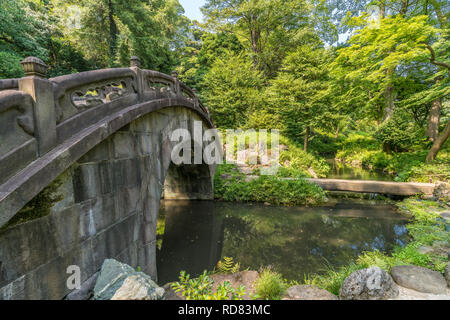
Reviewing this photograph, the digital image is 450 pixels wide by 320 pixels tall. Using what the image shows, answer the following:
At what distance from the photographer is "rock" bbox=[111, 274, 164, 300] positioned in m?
2.30

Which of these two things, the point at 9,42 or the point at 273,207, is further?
the point at 9,42

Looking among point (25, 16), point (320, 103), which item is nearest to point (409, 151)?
point (320, 103)

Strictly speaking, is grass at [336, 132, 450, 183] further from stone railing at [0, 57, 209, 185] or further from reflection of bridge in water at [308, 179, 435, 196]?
stone railing at [0, 57, 209, 185]

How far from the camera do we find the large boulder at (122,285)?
2.32m

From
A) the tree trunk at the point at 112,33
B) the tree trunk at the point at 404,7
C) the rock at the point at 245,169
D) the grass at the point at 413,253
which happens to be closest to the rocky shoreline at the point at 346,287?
the grass at the point at 413,253

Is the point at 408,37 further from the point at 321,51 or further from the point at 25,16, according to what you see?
the point at 25,16

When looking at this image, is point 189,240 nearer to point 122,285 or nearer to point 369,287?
point 122,285

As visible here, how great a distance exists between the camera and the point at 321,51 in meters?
14.7

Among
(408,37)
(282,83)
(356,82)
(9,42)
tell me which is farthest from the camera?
(282,83)

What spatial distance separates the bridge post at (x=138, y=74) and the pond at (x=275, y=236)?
4708mm

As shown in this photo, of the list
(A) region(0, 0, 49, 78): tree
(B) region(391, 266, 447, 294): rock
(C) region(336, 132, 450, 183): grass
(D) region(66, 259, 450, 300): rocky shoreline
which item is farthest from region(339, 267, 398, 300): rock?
(A) region(0, 0, 49, 78): tree

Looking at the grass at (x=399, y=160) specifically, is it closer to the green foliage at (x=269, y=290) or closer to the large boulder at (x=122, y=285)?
the green foliage at (x=269, y=290)

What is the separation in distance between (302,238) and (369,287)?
4.41 meters

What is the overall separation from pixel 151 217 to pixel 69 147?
257 centimetres
